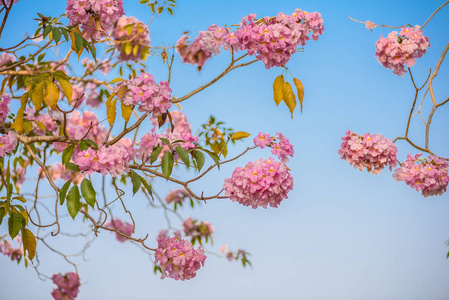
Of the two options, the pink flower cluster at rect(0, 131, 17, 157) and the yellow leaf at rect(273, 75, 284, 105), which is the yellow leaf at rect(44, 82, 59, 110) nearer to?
the pink flower cluster at rect(0, 131, 17, 157)

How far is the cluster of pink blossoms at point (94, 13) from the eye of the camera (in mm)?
2127

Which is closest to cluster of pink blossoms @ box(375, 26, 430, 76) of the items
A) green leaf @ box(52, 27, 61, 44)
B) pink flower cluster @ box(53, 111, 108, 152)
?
green leaf @ box(52, 27, 61, 44)

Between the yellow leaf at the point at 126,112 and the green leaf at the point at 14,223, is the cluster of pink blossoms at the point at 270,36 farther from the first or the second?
the green leaf at the point at 14,223

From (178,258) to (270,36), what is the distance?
0.99 m

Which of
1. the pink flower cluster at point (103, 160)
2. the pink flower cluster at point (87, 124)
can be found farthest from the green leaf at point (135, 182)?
the pink flower cluster at point (87, 124)

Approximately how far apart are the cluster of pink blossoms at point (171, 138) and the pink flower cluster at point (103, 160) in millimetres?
216

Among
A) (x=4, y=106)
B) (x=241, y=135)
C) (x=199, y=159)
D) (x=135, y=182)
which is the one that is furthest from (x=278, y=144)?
(x=4, y=106)

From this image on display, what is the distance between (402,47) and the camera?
224 centimetres

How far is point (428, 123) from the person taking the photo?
2.19 meters

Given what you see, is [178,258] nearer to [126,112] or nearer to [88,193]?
[88,193]

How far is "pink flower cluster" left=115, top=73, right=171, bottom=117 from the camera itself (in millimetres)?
1955

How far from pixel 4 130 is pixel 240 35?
1.16 metres

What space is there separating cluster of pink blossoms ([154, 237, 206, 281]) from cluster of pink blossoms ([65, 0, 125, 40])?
991mm

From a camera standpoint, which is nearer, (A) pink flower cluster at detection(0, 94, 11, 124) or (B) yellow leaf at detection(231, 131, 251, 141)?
(B) yellow leaf at detection(231, 131, 251, 141)
